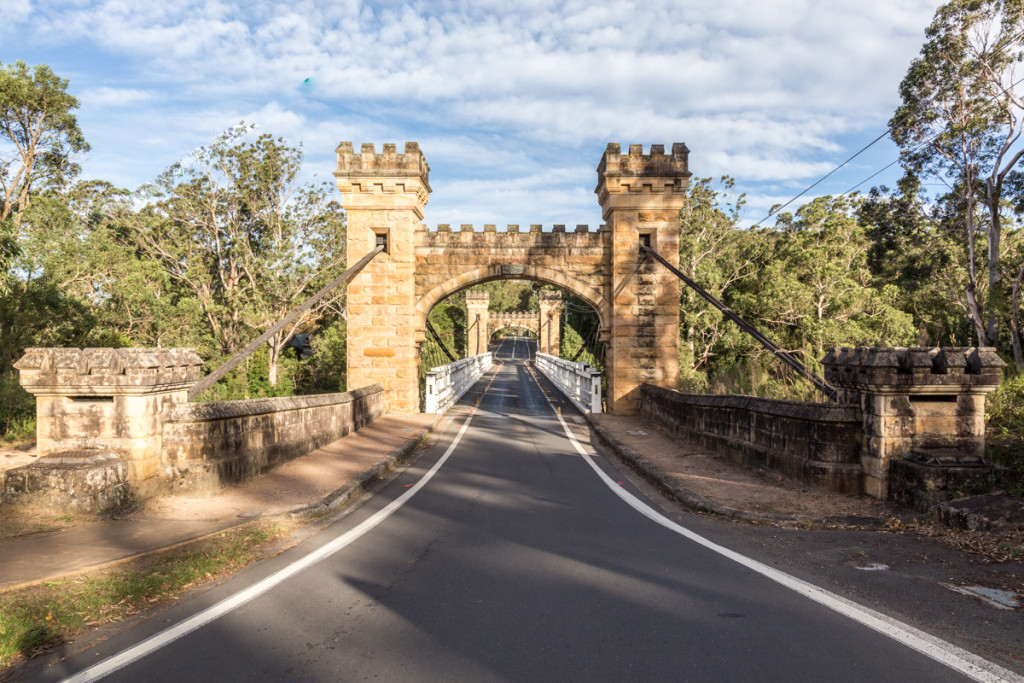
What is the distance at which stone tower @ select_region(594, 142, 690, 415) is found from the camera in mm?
17109

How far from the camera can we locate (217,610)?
152 inches

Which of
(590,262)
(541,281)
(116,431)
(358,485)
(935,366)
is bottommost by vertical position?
(358,485)

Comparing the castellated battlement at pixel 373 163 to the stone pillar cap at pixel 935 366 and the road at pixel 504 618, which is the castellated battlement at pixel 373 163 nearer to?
the road at pixel 504 618

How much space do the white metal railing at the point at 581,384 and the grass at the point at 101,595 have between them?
46.1 feet

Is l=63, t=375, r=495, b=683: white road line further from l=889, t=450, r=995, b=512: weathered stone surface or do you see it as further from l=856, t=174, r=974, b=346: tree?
l=856, t=174, r=974, b=346: tree

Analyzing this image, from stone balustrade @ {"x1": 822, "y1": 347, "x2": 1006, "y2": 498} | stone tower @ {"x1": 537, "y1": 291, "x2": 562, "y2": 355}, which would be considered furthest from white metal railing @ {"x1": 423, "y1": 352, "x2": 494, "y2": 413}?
stone tower @ {"x1": 537, "y1": 291, "x2": 562, "y2": 355}

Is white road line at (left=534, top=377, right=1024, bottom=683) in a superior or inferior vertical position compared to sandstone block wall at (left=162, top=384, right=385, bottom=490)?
inferior

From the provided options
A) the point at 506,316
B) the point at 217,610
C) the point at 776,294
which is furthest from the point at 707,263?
the point at 506,316

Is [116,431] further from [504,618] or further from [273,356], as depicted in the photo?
[273,356]

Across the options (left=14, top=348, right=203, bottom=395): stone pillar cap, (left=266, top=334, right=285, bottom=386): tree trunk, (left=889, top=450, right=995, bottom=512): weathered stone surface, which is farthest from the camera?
(left=266, top=334, right=285, bottom=386): tree trunk

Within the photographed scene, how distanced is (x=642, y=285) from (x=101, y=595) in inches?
595

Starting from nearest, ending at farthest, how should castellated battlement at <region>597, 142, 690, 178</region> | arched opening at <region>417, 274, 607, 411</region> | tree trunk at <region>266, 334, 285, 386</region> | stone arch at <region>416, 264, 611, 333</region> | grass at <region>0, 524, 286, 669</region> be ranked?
grass at <region>0, 524, 286, 669</region>
castellated battlement at <region>597, 142, 690, 178</region>
stone arch at <region>416, 264, 611, 333</region>
arched opening at <region>417, 274, 607, 411</region>
tree trunk at <region>266, 334, 285, 386</region>

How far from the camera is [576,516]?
641cm

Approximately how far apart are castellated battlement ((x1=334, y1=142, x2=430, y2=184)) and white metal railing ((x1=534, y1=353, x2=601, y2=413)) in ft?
26.3
